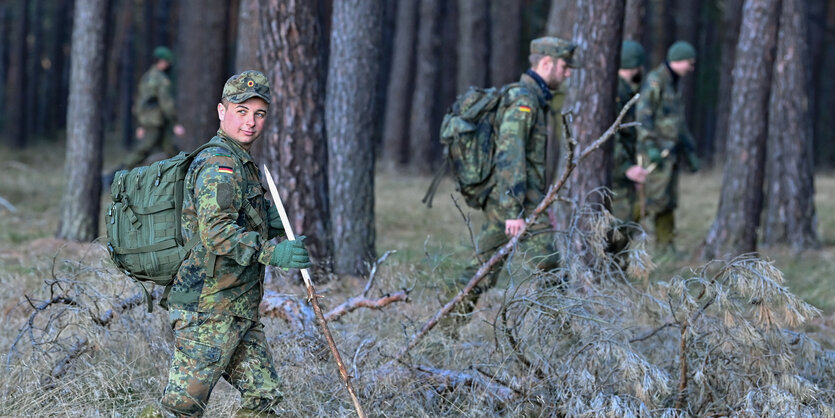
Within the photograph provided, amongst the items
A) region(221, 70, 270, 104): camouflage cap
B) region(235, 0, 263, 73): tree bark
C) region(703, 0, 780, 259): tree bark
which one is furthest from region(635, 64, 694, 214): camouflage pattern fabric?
region(221, 70, 270, 104): camouflage cap

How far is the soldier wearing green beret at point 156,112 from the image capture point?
13.5 metres

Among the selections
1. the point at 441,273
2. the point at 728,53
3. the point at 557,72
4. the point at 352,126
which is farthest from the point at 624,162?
the point at 728,53

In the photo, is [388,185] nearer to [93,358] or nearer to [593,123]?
[593,123]

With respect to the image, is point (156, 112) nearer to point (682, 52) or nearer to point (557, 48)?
point (682, 52)

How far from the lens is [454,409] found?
466 cm

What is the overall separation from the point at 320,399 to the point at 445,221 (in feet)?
23.8

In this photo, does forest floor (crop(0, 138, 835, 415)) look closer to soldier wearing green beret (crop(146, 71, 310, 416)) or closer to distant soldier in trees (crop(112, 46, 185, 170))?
soldier wearing green beret (crop(146, 71, 310, 416))

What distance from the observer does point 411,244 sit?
9.98 metres

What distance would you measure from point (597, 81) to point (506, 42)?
9808 mm

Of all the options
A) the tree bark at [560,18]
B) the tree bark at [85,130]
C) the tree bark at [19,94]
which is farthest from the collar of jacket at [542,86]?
the tree bark at [19,94]

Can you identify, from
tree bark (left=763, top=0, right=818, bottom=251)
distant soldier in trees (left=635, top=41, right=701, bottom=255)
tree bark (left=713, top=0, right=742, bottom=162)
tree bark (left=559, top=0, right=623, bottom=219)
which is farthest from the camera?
tree bark (left=713, top=0, right=742, bottom=162)

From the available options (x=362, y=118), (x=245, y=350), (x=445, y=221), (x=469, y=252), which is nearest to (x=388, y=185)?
(x=445, y=221)

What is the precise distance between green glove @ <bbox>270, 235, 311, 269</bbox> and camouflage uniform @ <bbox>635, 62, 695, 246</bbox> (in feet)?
21.4

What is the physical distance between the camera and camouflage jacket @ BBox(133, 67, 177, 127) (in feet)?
44.3
